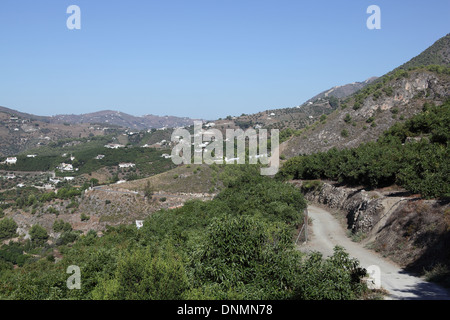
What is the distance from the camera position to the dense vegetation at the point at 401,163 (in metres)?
20.5

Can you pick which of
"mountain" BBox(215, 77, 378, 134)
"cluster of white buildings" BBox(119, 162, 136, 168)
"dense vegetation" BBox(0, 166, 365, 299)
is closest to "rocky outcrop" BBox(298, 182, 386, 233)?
"dense vegetation" BBox(0, 166, 365, 299)

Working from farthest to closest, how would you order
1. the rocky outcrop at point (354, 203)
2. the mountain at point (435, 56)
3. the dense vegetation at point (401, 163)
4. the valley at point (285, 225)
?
the mountain at point (435, 56) → the rocky outcrop at point (354, 203) → the dense vegetation at point (401, 163) → the valley at point (285, 225)

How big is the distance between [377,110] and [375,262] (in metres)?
61.2

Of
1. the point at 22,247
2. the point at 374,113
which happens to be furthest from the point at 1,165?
the point at 374,113

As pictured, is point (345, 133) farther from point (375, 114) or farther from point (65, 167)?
point (65, 167)

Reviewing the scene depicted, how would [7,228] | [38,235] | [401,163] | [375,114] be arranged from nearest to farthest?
1. [401,163]
2. [38,235]
3. [7,228]
4. [375,114]

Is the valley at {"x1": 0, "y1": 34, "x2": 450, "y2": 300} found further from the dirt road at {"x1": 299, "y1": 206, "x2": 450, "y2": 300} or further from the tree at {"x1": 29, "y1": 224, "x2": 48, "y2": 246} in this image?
the tree at {"x1": 29, "y1": 224, "x2": 48, "y2": 246}

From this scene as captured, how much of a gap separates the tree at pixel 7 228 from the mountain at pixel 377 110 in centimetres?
5681

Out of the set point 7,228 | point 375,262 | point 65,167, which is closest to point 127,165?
point 65,167

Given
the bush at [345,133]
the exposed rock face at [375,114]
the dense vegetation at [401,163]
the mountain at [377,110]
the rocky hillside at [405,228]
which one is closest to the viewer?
the rocky hillside at [405,228]

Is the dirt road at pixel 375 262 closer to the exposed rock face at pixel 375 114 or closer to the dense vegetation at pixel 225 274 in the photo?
the dense vegetation at pixel 225 274

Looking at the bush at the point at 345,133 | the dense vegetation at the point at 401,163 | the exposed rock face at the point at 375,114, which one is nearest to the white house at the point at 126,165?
the exposed rock face at the point at 375,114

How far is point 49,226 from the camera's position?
69.3 m

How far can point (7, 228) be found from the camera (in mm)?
65875
